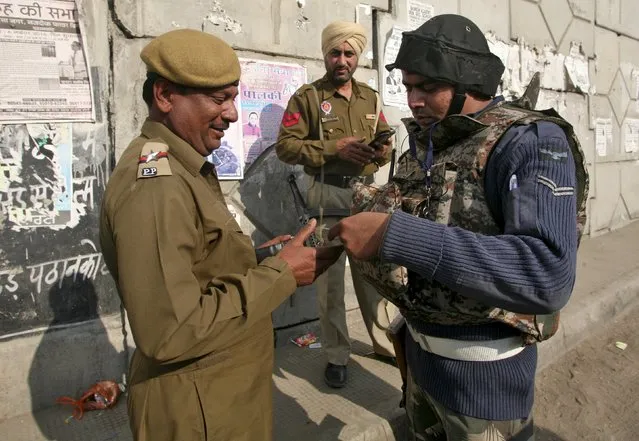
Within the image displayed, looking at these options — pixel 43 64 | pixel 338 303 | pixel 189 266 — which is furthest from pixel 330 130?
pixel 189 266

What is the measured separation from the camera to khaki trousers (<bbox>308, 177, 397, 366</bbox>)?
3146 millimetres

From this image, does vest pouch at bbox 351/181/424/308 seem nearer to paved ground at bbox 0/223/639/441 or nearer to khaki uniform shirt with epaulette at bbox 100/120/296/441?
khaki uniform shirt with epaulette at bbox 100/120/296/441

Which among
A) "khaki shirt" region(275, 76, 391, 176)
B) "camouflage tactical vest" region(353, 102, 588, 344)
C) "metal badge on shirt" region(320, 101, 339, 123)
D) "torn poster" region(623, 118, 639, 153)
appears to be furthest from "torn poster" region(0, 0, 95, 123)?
"torn poster" region(623, 118, 639, 153)

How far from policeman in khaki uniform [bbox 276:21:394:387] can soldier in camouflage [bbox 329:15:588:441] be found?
4.79ft

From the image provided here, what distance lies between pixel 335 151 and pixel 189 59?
1.80m

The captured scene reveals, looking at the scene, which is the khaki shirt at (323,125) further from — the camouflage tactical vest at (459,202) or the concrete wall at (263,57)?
the camouflage tactical vest at (459,202)

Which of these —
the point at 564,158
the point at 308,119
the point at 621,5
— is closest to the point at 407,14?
the point at 308,119

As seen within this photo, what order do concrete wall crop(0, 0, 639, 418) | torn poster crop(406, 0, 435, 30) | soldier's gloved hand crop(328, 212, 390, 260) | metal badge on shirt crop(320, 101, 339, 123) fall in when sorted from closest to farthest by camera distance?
soldier's gloved hand crop(328, 212, 390, 260), concrete wall crop(0, 0, 639, 418), metal badge on shirt crop(320, 101, 339, 123), torn poster crop(406, 0, 435, 30)

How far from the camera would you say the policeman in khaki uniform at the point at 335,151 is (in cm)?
309

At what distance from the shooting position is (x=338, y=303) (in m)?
3.17

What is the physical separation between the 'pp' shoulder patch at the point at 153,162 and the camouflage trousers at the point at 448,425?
1141 mm

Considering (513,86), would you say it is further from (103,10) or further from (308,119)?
(103,10)

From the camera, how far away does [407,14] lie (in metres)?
4.52

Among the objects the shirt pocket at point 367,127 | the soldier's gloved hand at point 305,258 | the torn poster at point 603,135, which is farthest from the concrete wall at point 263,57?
the soldier's gloved hand at point 305,258
